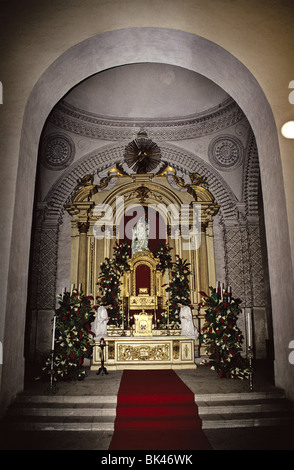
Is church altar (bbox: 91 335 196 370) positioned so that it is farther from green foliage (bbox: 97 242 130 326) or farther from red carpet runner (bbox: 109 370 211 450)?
red carpet runner (bbox: 109 370 211 450)

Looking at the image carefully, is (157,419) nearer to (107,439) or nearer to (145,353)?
(107,439)

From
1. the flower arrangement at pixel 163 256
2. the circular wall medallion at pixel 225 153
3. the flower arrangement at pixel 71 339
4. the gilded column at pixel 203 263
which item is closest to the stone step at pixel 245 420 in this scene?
the flower arrangement at pixel 71 339

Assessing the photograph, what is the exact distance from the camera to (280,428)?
402cm

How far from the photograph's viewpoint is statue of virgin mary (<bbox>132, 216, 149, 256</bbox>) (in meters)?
11.1

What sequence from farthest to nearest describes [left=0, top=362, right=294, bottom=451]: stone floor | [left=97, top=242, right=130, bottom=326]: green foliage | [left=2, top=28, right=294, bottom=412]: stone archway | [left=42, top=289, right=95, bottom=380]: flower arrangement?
[left=97, top=242, right=130, bottom=326]: green foliage → [left=42, top=289, right=95, bottom=380]: flower arrangement → [left=2, top=28, right=294, bottom=412]: stone archway → [left=0, top=362, right=294, bottom=451]: stone floor

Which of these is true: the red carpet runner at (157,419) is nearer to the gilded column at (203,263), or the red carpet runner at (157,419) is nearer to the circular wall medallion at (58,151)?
the gilded column at (203,263)

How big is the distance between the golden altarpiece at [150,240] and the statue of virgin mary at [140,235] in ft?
0.79

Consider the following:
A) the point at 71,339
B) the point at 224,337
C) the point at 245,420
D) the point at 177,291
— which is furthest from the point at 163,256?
the point at 245,420

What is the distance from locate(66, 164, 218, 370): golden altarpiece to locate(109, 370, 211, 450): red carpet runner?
190 inches

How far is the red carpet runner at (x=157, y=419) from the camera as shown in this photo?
3.54 m

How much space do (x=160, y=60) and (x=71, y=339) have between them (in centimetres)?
559

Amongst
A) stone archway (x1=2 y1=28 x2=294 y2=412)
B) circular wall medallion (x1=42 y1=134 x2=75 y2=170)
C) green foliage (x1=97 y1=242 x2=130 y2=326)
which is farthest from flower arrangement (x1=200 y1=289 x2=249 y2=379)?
circular wall medallion (x1=42 y1=134 x2=75 y2=170)

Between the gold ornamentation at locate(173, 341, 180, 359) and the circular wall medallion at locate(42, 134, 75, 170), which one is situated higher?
the circular wall medallion at locate(42, 134, 75, 170)

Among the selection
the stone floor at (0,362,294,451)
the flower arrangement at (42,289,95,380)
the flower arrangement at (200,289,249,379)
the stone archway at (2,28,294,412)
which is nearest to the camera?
the stone floor at (0,362,294,451)
